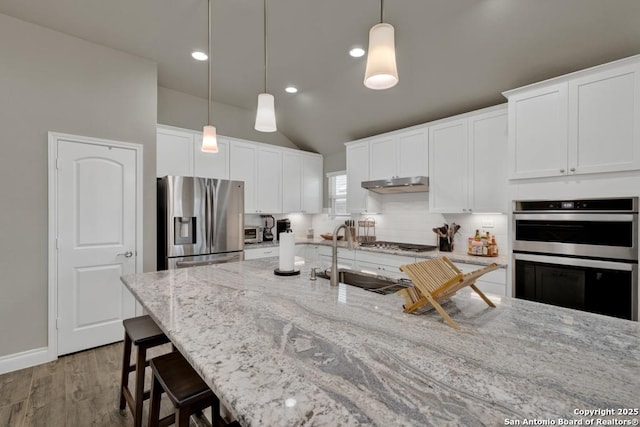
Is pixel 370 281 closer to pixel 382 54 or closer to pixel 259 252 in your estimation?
pixel 382 54

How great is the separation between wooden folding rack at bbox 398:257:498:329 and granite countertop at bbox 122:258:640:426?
6 centimetres

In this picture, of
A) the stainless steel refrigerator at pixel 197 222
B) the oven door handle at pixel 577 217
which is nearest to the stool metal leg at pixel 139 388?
the stainless steel refrigerator at pixel 197 222

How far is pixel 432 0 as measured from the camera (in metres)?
2.30

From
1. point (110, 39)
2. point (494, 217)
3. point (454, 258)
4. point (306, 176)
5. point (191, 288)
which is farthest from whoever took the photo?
point (306, 176)

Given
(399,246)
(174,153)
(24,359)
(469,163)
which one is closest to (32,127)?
(174,153)

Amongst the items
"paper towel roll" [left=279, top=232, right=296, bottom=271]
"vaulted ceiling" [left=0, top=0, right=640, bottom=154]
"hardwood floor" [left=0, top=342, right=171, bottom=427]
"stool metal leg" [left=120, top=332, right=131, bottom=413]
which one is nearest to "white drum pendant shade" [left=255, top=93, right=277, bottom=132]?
"paper towel roll" [left=279, top=232, right=296, bottom=271]

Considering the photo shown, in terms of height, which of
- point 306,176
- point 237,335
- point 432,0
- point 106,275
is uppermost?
point 432,0

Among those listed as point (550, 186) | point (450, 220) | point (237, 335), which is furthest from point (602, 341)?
point (450, 220)

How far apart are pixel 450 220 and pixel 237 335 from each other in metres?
3.28

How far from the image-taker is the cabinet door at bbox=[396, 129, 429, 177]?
3.65 m

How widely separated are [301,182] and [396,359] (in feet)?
14.0

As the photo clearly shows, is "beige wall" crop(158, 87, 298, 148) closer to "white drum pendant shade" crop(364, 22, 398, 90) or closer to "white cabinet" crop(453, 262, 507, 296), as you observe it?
"white drum pendant shade" crop(364, 22, 398, 90)

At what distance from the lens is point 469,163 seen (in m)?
3.26

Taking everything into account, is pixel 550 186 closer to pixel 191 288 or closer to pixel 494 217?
pixel 494 217
